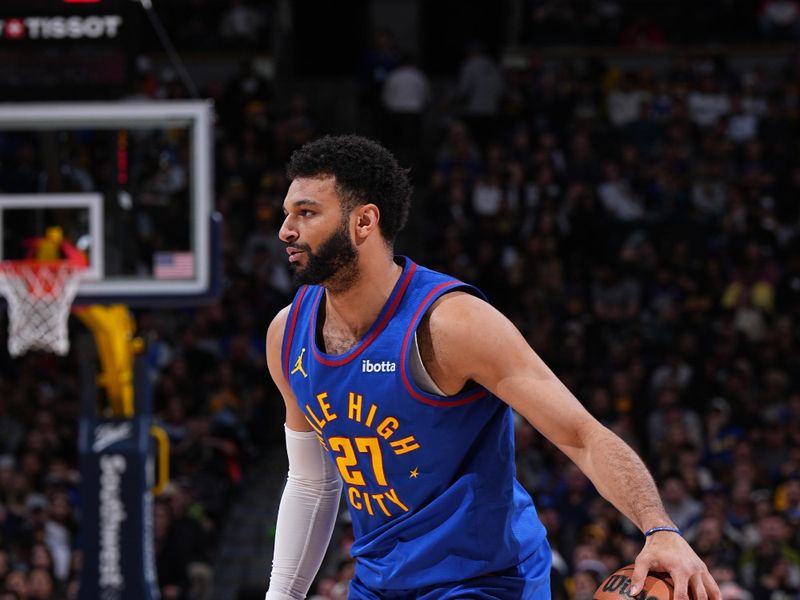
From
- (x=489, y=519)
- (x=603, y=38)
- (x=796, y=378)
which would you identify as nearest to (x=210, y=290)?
(x=489, y=519)

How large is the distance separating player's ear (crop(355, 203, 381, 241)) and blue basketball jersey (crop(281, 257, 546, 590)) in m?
0.17

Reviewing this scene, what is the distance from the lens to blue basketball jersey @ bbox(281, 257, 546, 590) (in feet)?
11.3

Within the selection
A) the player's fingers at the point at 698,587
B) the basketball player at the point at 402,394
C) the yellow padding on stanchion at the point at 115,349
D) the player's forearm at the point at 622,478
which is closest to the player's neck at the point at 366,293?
the basketball player at the point at 402,394

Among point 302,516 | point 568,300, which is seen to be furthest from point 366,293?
point 568,300

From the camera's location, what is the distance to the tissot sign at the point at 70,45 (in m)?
7.95

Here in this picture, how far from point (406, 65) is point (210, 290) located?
25.4ft

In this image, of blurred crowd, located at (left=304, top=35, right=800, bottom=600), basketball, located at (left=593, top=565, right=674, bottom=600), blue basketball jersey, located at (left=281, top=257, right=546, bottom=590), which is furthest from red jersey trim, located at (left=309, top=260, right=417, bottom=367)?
blurred crowd, located at (left=304, top=35, right=800, bottom=600)

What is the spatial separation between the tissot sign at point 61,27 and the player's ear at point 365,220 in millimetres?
4866

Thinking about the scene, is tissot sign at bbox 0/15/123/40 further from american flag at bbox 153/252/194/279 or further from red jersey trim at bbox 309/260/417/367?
red jersey trim at bbox 309/260/417/367

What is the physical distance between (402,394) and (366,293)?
0.31m

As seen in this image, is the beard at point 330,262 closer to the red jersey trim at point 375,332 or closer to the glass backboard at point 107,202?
the red jersey trim at point 375,332

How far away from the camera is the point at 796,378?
481 inches

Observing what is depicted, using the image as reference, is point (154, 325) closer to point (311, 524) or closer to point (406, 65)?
point (406, 65)

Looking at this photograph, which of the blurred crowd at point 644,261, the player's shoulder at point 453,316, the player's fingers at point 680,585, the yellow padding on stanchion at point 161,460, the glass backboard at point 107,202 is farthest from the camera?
the blurred crowd at point 644,261
